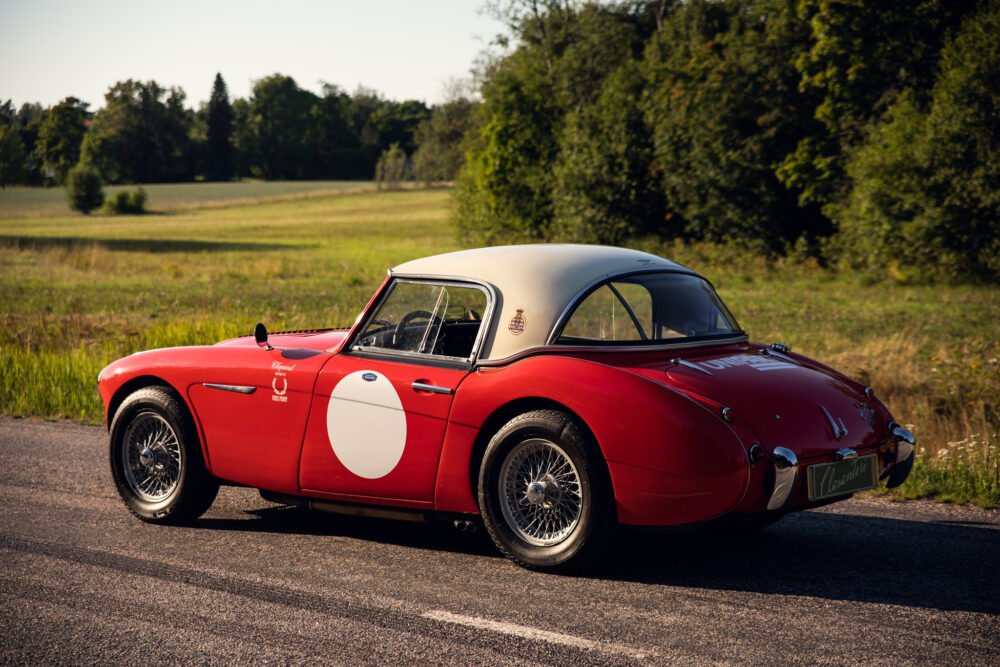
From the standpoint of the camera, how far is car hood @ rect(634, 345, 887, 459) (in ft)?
15.9

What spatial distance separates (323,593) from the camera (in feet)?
15.7

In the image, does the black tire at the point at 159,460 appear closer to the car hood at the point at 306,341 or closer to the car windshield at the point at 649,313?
the car hood at the point at 306,341

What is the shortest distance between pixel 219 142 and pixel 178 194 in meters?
30.1

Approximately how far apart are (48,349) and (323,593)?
34.8 ft

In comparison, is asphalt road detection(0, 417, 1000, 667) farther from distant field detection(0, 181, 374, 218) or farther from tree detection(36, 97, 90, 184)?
tree detection(36, 97, 90, 184)

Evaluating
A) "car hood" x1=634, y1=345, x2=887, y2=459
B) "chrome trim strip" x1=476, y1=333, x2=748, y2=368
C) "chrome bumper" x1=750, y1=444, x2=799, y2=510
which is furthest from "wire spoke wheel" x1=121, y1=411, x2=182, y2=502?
"chrome bumper" x1=750, y1=444, x2=799, y2=510

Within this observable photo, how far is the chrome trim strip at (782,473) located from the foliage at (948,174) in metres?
23.9

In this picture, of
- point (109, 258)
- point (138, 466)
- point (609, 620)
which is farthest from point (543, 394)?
point (109, 258)

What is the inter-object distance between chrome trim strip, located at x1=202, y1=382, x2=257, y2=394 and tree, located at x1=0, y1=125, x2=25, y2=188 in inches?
2323

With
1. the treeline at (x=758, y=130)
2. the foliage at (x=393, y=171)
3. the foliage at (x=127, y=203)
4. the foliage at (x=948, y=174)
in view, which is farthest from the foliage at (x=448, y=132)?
the foliage at (x=948, y=174)

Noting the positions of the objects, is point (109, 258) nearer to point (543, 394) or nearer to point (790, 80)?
point (790, 80)

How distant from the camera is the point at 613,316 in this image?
5457 mm

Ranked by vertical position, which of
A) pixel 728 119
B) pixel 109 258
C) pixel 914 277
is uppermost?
pixel 728 119

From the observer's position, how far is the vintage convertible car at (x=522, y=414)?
478 cm
